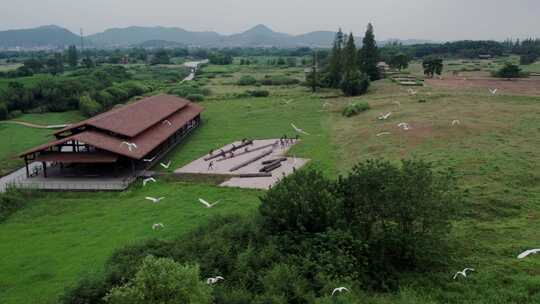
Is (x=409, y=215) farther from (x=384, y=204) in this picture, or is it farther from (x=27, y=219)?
(x=27, y=219)

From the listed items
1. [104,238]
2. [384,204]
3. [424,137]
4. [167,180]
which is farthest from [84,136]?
[424,137]

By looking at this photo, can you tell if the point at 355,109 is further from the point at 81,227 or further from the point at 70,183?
the point at 81,227

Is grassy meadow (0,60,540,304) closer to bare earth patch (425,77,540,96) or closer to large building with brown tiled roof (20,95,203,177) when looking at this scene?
large building with brown tiled roof (20,95,203,177)

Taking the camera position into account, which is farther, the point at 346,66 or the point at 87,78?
the point at 87,78

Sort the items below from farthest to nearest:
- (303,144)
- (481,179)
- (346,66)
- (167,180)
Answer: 1. (346,66)
2. (303,144)
3. (167,180)
4. (481,179)

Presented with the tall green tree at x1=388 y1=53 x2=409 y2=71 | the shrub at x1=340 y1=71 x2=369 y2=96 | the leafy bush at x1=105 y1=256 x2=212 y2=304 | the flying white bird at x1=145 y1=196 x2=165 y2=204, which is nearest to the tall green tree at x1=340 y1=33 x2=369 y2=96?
the shrub at x1=340 y1=71 x2=369 y2=96

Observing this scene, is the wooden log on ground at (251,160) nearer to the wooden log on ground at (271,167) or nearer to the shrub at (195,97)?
the wooden log on ground at (271,167)

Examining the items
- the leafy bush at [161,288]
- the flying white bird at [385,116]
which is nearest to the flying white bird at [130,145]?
the leafy bush at [161,288]
